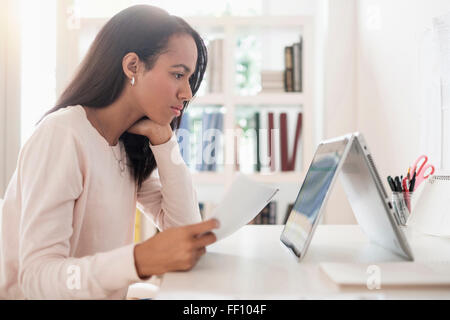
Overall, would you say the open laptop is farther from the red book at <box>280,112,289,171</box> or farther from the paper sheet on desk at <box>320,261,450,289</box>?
the red book at <box>280,112,289,171</box>

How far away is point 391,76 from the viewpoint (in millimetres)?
1799

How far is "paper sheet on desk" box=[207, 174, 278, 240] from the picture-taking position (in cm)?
65

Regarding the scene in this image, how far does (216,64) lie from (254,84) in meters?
0.26

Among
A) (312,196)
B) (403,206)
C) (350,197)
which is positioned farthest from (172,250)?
(403,206)

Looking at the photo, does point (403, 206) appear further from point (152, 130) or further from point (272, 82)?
point (272, 82)

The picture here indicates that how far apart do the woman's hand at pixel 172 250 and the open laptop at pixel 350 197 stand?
7.7 inches

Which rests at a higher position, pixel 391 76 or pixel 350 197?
pixel 391 76

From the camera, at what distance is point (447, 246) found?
892 millimetres

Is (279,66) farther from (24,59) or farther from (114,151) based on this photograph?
(114,151)

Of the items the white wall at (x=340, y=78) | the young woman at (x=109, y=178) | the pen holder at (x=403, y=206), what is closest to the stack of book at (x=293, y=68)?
the white wall at (x=340, y=78)

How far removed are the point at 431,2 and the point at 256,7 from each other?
172 cm

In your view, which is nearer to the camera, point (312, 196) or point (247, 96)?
point (312, 196)

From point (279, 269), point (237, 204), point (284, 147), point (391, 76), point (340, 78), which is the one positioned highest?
point (340, 78)
